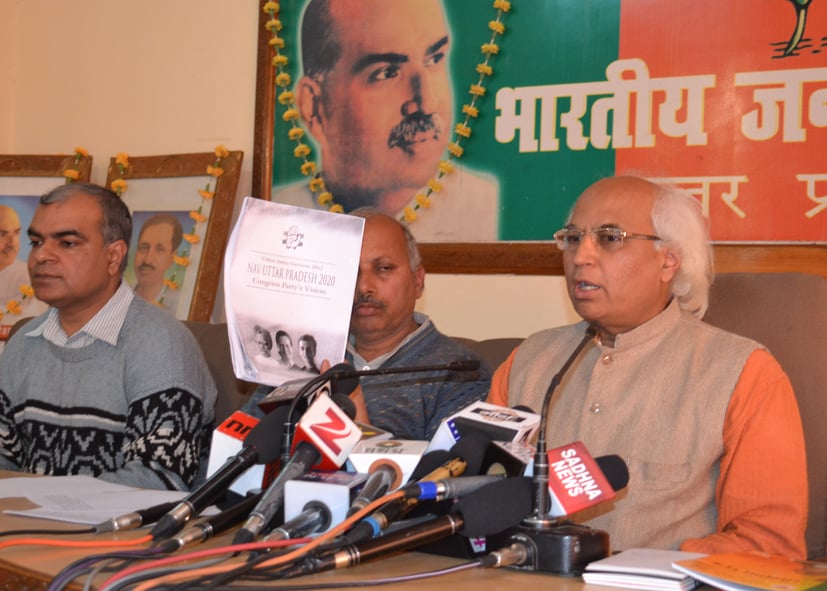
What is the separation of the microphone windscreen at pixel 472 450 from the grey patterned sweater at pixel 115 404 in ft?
3.73

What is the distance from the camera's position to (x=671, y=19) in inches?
112

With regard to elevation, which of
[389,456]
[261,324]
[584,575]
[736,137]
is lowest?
[584,575]

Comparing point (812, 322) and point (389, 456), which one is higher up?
point (812, 322)

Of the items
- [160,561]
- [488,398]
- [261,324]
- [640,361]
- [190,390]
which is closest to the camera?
[160,561]

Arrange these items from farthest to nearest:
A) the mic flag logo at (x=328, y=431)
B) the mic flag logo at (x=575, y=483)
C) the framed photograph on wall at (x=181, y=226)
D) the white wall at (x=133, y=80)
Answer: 1. the white wall at (x=133, y=80)
2. the framed photograph on wall at (x=181, y=226)
3. the mic flag logo at (x=328, y=431)
4. the mic flag logo at (x=575, y=483)

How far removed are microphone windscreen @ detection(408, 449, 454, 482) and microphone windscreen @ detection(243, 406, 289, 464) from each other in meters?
0.20

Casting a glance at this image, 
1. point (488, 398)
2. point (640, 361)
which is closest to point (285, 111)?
point (488, 398)

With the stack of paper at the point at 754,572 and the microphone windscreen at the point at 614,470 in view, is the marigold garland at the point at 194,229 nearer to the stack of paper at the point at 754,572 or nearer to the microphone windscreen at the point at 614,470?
the microphone windscreen at the point at 614,470

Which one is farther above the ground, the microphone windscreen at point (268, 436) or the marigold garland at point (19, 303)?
the marigold garland at point (19, 303)

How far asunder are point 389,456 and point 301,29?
94.7 inches

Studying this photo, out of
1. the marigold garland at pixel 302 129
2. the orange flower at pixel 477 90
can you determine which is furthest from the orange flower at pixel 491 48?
the orange flower at pixel 477 90

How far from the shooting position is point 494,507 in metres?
1.24

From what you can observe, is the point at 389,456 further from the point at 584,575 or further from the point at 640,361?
the point at 640,361

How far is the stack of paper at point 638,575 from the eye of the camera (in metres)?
1.20
